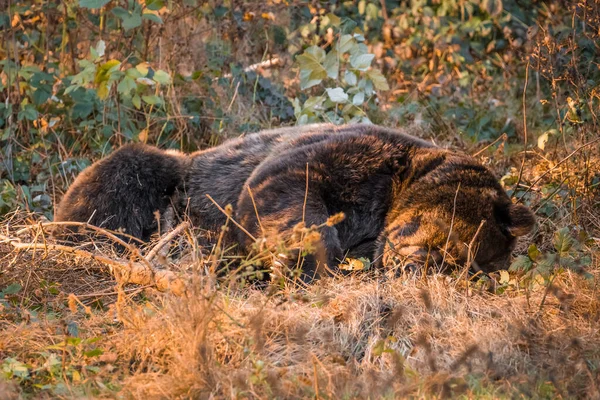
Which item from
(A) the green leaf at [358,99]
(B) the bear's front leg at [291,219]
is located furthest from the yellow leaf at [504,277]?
(A) the green leaf at [358,99]

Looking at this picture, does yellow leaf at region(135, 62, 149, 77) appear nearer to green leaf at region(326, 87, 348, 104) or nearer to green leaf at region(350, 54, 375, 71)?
green leaf at region(326, 87, 348, 104)

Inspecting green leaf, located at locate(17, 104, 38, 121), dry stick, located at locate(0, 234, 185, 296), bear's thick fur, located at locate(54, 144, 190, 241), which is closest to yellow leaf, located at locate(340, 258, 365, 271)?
dry stick, located at locate(0, 234, 185, 296)

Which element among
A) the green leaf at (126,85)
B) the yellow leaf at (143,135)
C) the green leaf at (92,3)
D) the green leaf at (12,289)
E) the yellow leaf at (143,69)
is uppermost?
the green leaf at (92,3)

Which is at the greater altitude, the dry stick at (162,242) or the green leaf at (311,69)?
the dry stick at (162,242)

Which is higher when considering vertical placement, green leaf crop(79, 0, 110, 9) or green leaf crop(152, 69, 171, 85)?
green leaf crop(79, 0, 110, 9)

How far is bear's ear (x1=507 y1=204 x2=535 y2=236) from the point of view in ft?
15.6

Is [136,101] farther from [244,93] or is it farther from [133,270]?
[133,270]

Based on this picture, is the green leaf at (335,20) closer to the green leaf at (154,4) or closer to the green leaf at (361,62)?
the green leaf at (361,62)

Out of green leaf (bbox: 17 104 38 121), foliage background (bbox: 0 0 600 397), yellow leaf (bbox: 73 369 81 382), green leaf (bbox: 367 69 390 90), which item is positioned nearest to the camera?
yellow leaf (bbox: 73 369 81 382)

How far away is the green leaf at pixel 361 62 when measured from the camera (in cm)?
708

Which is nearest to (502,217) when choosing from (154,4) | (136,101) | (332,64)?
(332,64)

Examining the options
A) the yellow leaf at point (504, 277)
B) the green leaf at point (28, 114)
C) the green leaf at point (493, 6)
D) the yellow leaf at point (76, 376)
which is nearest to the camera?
the yellow leaf at point (76, 376)

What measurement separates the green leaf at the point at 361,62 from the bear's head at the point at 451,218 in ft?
7.36

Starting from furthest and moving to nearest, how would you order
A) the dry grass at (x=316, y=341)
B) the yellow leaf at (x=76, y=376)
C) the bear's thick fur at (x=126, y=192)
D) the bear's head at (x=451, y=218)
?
1. the bear's thick fur at (x=126, y=192)
2. the bear's head at (x=451, y=218)
3. the yellow leaf at (x=76, y=376)
4. the dry grass at (x=316, y=341)
